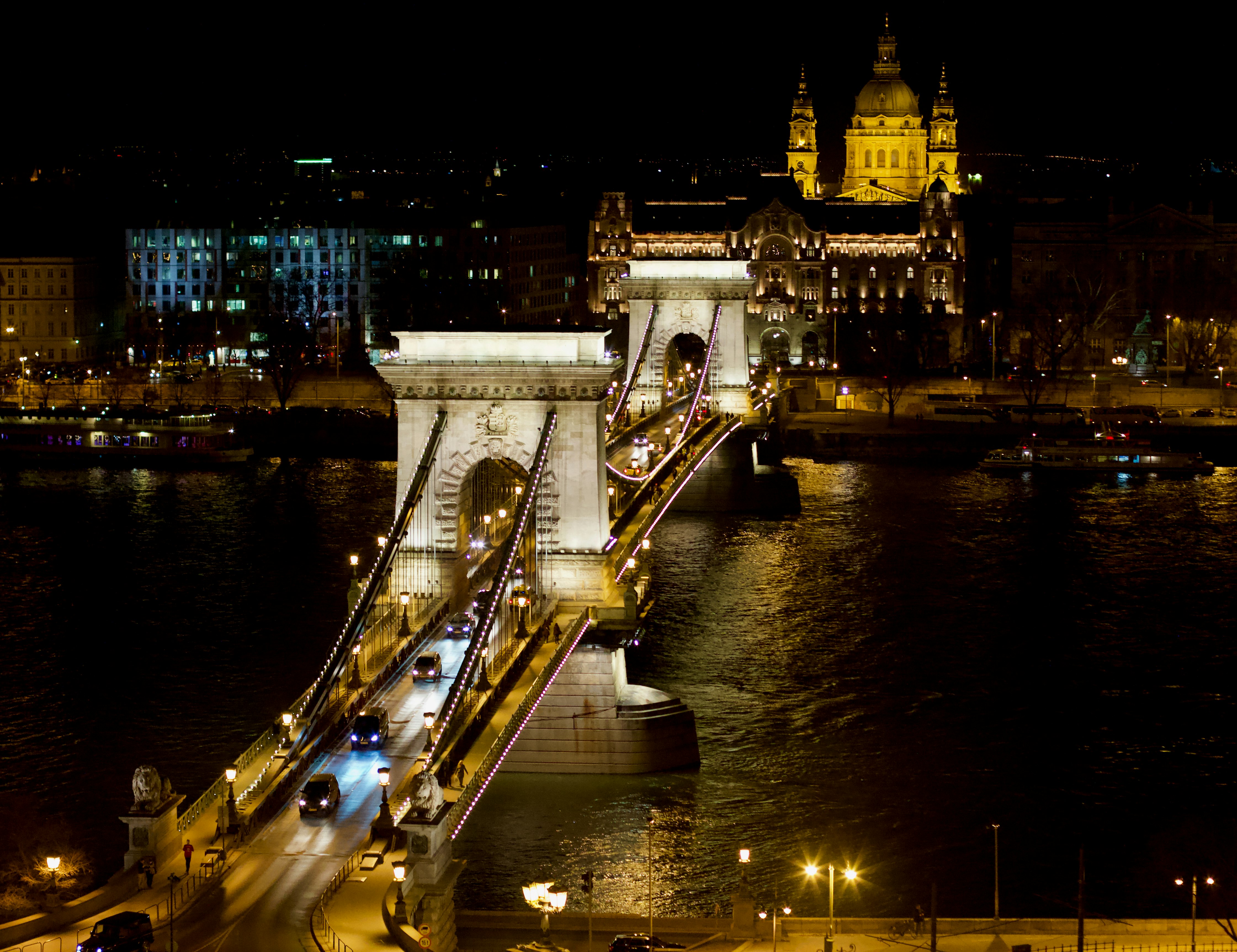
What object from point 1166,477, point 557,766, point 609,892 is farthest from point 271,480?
point 609,892

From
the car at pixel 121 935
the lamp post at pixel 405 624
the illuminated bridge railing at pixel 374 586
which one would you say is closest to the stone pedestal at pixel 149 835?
the car at pixel 121 935

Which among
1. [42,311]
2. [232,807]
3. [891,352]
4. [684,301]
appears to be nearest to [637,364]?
[684,301]

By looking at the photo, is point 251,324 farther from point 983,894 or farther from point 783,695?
point 983,894

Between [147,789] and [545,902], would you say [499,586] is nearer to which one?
[545,902]

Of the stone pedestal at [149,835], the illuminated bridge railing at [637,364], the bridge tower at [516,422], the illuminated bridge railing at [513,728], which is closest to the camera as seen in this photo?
the stone pedestal at [149,835]

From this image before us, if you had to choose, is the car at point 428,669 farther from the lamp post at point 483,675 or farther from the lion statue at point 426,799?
the lion statue at point 426,799
